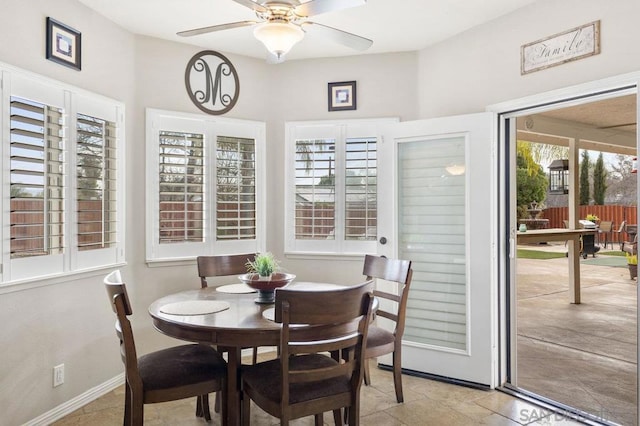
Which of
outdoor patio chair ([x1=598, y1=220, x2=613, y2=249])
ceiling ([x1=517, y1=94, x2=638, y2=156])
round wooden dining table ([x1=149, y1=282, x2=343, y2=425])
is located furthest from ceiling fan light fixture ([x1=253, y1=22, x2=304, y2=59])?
outdoor patio chair ([x1=598, y1=220, x2=613, y2=249])

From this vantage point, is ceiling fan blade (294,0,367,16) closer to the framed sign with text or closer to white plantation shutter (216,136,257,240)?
the framed sign with text

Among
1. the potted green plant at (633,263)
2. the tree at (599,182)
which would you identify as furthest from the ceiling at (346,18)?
the tree at (599,182)

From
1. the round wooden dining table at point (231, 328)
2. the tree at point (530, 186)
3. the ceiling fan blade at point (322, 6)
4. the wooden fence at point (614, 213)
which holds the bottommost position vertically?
the round wooden dining table at point (231, 328)

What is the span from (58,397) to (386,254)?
2.52 meters

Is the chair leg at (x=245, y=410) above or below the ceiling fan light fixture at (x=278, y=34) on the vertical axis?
below

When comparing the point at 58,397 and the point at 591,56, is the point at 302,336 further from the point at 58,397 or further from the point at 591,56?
the point at 591,56

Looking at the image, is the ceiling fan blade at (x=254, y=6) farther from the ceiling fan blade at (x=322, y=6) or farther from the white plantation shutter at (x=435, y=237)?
the white plantation shutter at (x=435, y=237)

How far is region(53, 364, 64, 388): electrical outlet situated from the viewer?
110 inches

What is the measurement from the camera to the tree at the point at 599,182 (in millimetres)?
12547

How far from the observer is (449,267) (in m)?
3.48

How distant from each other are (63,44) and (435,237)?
296cm

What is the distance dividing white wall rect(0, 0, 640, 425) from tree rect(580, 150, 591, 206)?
417 inches

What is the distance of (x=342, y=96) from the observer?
13.4 feet

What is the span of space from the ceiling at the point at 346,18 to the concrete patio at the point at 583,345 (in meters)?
2.75
